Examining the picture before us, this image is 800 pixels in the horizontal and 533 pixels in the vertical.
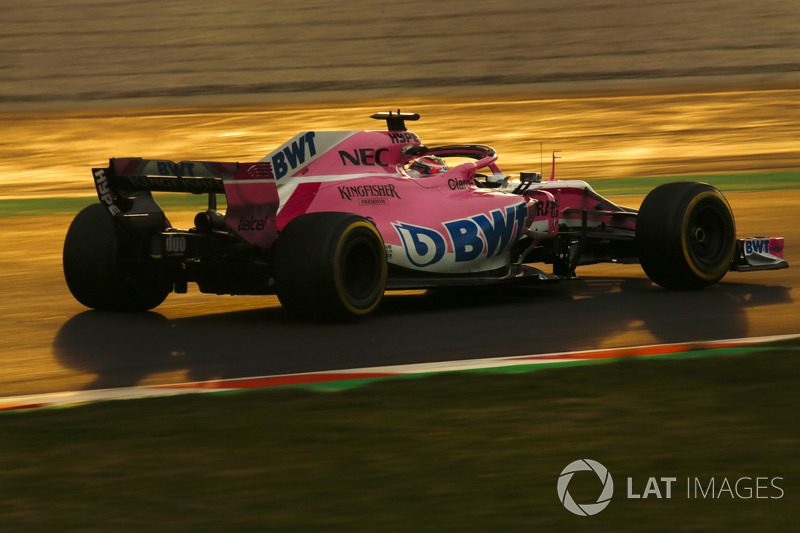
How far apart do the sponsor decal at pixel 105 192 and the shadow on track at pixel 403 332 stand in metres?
0.83

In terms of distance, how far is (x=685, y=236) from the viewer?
10.1m

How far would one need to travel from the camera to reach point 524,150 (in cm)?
2844

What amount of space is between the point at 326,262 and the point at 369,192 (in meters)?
1.34

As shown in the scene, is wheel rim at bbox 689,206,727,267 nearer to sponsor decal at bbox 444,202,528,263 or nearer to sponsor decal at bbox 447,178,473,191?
sponsor decal at bbox 444,202,528,263

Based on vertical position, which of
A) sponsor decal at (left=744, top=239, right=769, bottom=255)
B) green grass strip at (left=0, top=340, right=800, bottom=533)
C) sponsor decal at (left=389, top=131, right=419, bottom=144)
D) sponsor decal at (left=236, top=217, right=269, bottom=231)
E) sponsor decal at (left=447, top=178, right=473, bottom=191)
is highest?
sponsor decal at (left=389, top=131, right=419, bottom=144)

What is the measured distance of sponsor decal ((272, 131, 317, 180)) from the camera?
9.39 m

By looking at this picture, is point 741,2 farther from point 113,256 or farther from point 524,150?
A: point 113,256

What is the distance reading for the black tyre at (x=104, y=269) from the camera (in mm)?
9094

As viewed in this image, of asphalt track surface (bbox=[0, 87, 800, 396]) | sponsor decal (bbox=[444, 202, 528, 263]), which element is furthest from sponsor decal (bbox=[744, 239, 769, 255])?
sponsor decal (bbox=[444, 202, 528, 263])

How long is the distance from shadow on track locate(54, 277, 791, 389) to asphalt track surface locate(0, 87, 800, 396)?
0.04 feet

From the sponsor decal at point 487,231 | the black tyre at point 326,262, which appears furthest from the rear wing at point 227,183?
the sponsor decal at point 487,231

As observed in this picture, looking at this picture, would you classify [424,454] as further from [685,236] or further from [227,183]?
[685,236]

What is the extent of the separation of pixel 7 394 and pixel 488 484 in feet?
10.2

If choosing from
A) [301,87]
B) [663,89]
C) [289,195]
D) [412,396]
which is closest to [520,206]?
[289,195]
